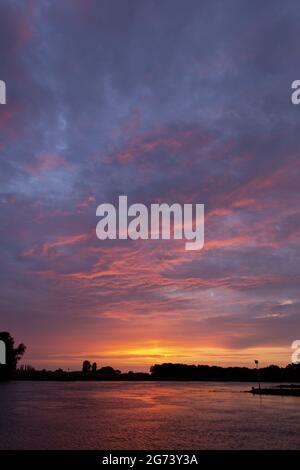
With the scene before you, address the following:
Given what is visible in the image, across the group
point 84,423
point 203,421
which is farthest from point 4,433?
point 203,421

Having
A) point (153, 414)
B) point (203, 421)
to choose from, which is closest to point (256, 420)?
point (203, 421)
